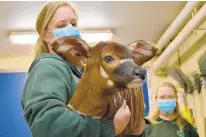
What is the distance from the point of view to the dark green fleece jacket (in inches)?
27.9

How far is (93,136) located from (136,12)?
2709mm

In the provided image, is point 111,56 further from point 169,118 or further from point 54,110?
point 169,118

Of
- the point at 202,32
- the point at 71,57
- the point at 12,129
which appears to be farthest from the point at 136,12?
the point at 71,57

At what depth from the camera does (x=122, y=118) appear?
2.36 ft

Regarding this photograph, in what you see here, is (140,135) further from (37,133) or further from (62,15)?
(62,15)

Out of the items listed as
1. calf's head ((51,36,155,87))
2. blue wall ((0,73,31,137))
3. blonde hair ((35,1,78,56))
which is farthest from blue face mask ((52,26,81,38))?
blue wall ((0,73,31,137))

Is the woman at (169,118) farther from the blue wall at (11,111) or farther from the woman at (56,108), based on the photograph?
the blue wall at (11,111)

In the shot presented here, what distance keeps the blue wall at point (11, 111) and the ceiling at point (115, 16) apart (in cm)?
50

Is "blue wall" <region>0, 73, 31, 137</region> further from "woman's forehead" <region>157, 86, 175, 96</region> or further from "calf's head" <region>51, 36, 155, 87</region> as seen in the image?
"calf's head" <region>51, 36, 155, 87</region>

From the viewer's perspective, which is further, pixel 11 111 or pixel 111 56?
pixel 11 111

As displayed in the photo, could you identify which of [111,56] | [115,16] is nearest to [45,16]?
[111,56]

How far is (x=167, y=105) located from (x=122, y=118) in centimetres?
175

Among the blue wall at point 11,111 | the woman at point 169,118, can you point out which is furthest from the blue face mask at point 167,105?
the blue wall at point 11,111

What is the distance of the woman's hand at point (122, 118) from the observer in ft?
2.35
